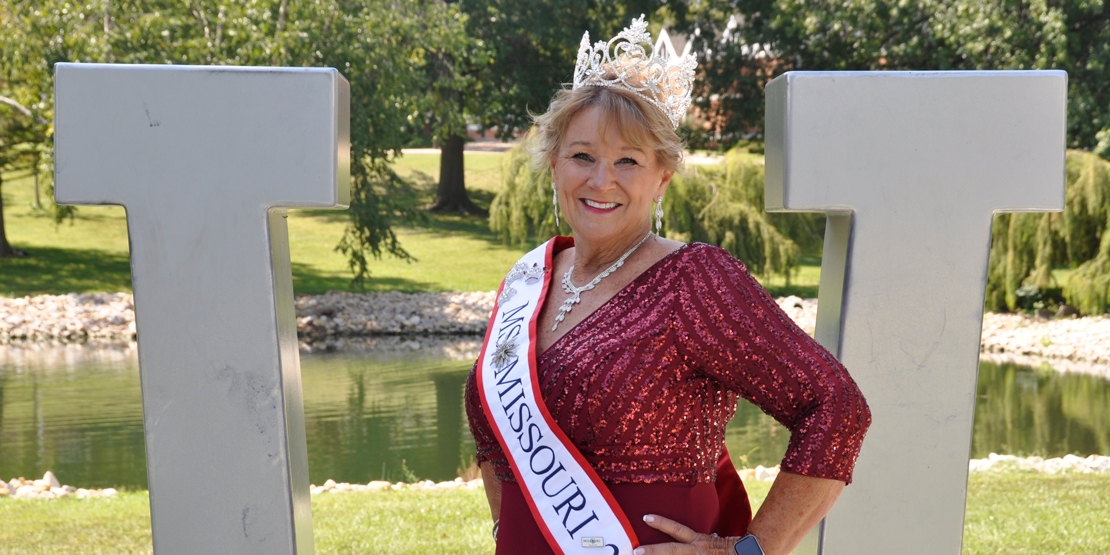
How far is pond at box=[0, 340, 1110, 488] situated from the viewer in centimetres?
605

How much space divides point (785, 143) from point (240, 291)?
100cm

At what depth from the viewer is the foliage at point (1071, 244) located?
37.6 ft

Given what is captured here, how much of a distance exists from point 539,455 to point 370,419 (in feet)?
19.1

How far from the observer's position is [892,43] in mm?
17328

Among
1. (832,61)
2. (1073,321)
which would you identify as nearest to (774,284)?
(1073,321)

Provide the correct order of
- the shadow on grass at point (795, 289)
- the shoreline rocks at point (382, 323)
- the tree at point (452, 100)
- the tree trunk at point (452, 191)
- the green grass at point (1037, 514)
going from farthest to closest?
the tree trunk at point (452, 191) < the shadow on grass at point (795, 289) < the tree at point (452, 100) < the shoreline rocks at point (382, 323) < the green grass at point (1037, 514)

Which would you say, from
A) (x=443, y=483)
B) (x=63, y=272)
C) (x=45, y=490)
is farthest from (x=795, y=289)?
(x=45, y=490)

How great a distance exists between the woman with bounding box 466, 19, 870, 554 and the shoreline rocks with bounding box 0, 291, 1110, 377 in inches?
360

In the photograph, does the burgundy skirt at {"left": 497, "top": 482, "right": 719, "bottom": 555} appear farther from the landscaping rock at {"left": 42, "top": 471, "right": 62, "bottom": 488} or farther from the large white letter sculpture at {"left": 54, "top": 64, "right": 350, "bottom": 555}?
the landscaping rock at {"left": 42, "top": 471, "right": 62, "bottom": 488}

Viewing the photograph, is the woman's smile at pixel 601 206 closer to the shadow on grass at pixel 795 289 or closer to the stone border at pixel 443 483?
the stone border at pixel 443 483

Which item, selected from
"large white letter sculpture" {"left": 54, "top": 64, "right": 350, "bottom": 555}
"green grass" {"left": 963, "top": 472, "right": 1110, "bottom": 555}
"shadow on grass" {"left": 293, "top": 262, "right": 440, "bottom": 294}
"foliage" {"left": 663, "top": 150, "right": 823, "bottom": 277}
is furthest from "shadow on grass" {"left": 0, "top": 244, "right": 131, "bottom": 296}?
"large white letter sculpture" {"left": 54, "top": 64, "right": 350, "bottom": 555}

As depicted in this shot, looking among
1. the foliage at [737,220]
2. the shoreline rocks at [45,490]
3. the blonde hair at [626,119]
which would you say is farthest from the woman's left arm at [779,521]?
the foliage at [737,220]

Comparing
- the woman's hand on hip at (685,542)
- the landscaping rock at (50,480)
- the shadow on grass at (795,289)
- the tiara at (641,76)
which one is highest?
the tiara at (641,76)

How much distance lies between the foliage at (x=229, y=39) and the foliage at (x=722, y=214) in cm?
188
